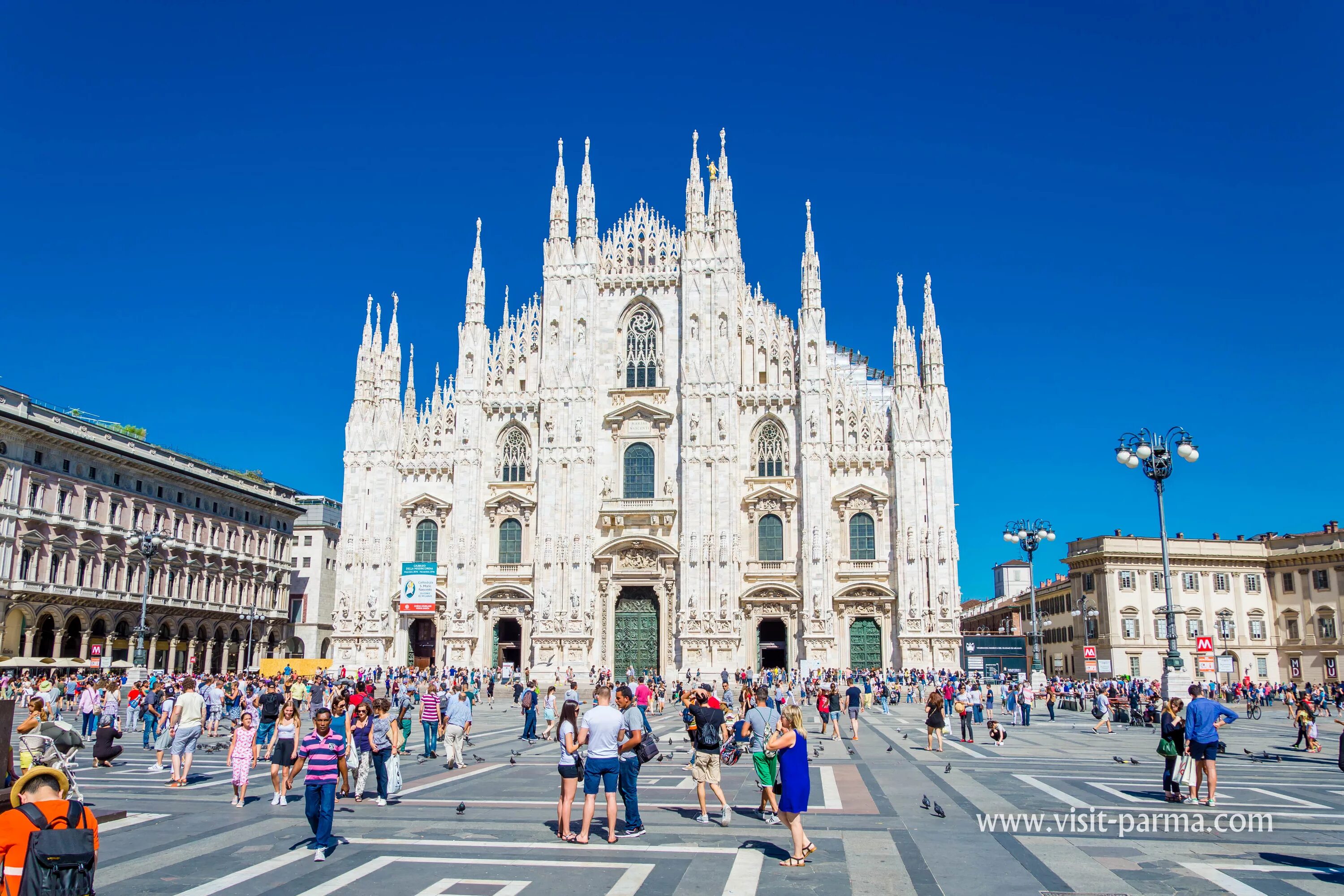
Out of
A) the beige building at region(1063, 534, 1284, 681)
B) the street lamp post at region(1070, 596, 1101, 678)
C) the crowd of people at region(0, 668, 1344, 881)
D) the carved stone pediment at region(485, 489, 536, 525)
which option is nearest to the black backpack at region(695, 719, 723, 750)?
the crowd of people at region(0, 668, 1344, 881)

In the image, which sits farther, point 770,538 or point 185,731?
point 770,538

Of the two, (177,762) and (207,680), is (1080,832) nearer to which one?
(177,762)

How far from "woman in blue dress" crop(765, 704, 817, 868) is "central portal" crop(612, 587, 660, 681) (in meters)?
41.4

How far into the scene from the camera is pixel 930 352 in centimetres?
5178

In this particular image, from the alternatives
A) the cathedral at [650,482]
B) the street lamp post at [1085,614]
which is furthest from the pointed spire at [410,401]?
the street lamp post at [1085,614]

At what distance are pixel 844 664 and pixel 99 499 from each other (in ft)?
128

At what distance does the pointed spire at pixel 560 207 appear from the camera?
5503 cm

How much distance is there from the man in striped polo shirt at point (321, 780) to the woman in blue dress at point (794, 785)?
440 centimetres

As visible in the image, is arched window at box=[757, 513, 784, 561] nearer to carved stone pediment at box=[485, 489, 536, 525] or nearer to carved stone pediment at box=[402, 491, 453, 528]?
carved stone pediment at box=[485, 489, 536, 525]

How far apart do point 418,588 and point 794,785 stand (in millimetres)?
41279

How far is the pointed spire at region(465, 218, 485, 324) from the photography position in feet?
178

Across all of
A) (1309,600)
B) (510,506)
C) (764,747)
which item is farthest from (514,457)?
(1309,600)

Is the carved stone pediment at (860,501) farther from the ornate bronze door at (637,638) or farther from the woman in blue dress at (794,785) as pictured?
the woman in blue dress at (794,785)

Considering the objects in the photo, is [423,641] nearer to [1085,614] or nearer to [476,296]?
[476,296]
